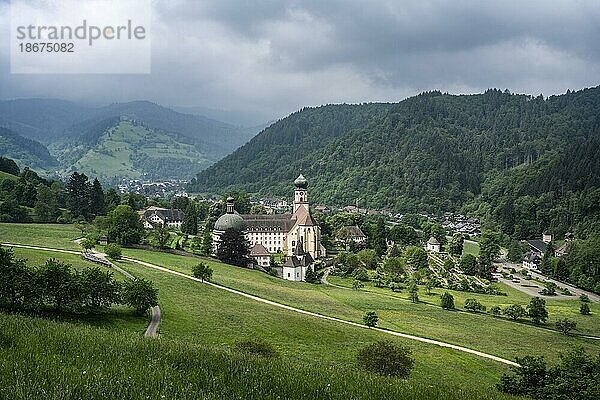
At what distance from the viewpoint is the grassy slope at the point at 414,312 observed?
39938 millimetres

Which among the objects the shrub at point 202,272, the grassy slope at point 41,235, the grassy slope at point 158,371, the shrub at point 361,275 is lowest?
the shrub at point 361,275

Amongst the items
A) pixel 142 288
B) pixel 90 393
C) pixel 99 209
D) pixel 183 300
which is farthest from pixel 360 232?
pixel 90 393

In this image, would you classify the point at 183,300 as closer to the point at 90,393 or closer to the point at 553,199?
the point at 90,393

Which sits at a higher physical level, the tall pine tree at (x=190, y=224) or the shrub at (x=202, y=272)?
the tall pine tree at (x=190, y=224)

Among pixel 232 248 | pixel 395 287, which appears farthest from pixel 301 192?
pixel 395 287

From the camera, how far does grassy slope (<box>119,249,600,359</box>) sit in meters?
39.9

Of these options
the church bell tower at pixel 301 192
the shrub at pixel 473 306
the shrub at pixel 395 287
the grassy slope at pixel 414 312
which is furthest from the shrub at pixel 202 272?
the church bell tower at pixel 301 192

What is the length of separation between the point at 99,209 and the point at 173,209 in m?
28.1

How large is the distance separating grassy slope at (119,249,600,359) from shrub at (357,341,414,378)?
570 inches

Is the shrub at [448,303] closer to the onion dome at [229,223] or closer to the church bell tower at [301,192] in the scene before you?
the onion dome at [229,223]

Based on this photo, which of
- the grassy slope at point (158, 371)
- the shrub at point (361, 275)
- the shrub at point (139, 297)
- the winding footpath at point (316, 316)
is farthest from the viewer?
Result: the shrub at point (361, 275)

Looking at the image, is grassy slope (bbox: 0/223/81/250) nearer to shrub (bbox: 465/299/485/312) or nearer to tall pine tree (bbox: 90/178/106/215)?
tall pine tree (bbox: 90/178/106/215)

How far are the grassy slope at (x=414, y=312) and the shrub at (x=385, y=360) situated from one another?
14.5 m

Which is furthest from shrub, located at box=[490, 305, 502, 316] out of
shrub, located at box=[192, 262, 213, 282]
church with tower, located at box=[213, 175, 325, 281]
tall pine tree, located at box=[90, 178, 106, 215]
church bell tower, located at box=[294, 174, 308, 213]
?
tall pine tree, located at box=[90, 178, 106, 215]
